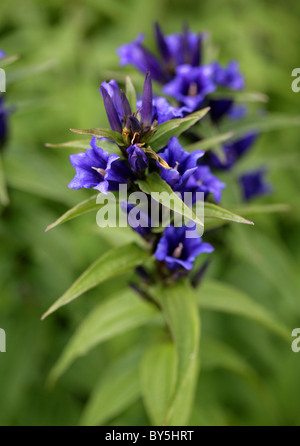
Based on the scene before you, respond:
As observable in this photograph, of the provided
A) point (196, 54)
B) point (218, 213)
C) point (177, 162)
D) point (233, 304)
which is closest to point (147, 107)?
point (177, 162)

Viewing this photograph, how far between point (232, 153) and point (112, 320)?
1.01 metres

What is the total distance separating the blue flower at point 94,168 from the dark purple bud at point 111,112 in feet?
Answer: 0.30

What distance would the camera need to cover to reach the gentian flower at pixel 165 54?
2.06 metres

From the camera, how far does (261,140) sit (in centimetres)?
365

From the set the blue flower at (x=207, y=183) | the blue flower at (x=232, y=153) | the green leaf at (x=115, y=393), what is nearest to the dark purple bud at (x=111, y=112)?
the blue flower at (x=207, y=183)

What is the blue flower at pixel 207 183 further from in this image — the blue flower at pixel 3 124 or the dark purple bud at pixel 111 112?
the blue flower at pixel 3 124

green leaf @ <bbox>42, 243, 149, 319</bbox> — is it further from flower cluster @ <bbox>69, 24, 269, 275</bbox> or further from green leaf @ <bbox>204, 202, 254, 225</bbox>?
green leaf @ <bbox>204, 202, 254, 225</bbox>

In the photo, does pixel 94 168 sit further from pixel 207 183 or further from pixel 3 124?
pixel 3 124

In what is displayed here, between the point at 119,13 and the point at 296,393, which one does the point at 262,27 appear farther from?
the point at 296,393

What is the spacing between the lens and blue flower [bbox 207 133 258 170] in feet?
7.20

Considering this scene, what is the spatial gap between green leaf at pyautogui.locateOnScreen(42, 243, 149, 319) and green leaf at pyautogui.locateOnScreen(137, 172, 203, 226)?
0.94ft

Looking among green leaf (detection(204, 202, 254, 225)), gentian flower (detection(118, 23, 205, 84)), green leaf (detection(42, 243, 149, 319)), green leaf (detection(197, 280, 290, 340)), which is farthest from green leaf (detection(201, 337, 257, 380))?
gentian flower (detection(118, 23, 205, 84))

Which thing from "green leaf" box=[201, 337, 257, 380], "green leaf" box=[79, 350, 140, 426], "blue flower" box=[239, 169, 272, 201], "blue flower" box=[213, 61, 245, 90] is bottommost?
"green leaf" box=[79, 350, 140, 426]

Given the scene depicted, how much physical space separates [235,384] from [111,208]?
167 centimetres
